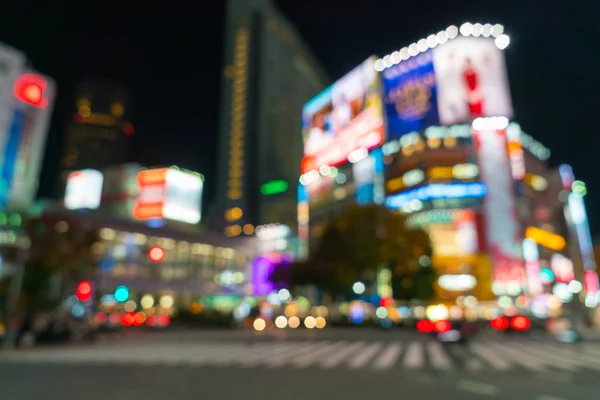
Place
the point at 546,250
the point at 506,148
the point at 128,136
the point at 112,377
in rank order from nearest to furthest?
the point at 112,377 → the point at 506,148 → the point at 546,250 → the point at 128,136

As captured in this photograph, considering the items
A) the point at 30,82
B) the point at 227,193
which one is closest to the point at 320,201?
the point at 227,193

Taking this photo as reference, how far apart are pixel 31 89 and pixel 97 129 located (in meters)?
100

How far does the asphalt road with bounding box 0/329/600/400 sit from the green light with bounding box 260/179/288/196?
87289 millimetres

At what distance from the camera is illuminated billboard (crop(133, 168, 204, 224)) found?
7838 cm

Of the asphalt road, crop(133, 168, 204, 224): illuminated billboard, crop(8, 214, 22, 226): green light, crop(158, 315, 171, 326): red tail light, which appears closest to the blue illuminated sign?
crop(158, 315, 171, 326): red tail light

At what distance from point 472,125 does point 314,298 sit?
37023 millimetres

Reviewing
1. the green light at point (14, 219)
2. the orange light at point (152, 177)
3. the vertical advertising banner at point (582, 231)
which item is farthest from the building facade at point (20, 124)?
the vertical advertising banner at point (582, 231)

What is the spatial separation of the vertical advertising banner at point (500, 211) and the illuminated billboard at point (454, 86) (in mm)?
4027

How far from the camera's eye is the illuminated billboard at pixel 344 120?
225 feet

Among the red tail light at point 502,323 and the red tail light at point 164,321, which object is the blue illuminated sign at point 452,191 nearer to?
the red tail light at point 502,323

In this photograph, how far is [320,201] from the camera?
261 feet

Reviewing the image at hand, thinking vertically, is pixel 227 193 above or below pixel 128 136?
below

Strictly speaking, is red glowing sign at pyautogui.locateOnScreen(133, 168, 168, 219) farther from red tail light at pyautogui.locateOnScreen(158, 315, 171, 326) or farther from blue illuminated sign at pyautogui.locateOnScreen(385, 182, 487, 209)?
blue illuminated sign at pyautogui.locateOnScreen(385, 182, 487, 209)

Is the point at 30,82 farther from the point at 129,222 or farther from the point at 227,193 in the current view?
the point at 227,193
